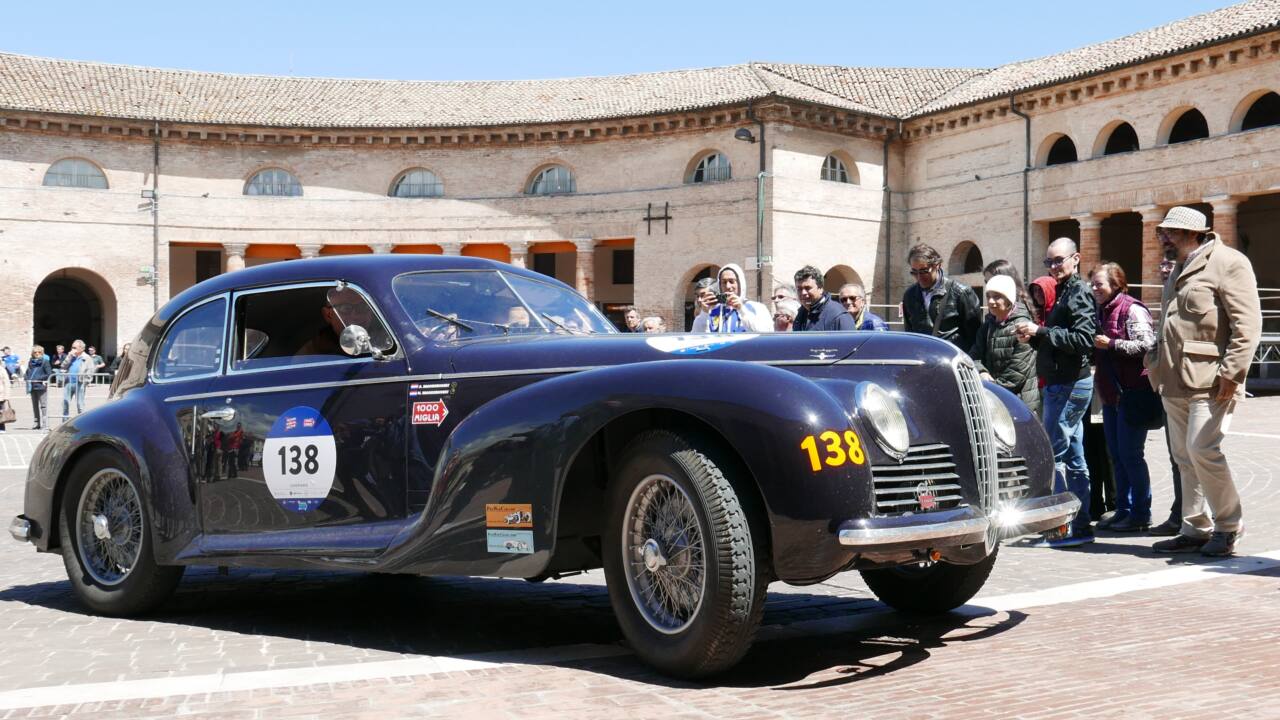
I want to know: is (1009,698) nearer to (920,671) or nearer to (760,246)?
(920,671)

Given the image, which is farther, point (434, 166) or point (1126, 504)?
point (434, 166)

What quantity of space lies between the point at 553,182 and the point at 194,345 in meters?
36.7

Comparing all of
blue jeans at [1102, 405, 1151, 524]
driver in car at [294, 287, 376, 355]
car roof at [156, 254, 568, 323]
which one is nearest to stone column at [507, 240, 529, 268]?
blue jeans at [1102, 405, 1151, 524]

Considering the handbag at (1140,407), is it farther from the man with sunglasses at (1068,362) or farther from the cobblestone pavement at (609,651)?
the cobblestone pavement at (609,651)

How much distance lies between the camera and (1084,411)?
27.8 ft

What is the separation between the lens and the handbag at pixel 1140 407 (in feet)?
27.9

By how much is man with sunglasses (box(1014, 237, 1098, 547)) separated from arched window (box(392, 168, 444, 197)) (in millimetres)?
36435

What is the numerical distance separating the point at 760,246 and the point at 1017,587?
32408 mm

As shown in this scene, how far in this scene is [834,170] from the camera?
40844 mm

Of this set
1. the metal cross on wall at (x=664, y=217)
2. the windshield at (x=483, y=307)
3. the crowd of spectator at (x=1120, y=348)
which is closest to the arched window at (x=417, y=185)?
the metal cross on wall at (x=664, y=217)

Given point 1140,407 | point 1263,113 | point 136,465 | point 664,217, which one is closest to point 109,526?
point 136,465

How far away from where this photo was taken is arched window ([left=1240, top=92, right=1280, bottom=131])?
106 ft

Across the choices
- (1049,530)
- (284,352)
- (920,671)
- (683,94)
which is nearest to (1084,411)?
(1049,530)

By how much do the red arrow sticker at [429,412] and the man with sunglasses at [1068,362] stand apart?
4.42 m
